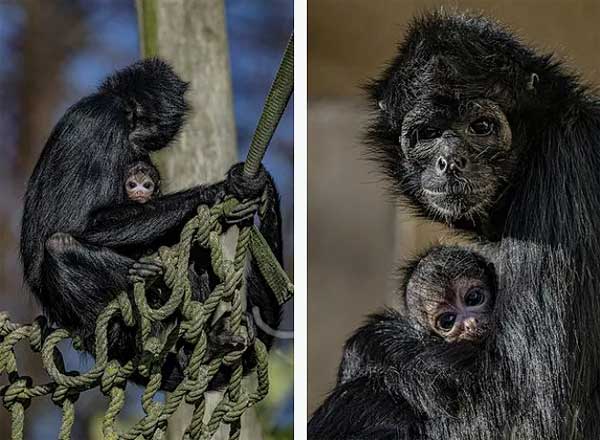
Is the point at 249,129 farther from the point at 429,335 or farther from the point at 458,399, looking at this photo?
the point at 458,399

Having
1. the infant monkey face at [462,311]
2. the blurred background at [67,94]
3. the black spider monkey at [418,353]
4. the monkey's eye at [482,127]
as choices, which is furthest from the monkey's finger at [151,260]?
the monkey's eye at [482,127]

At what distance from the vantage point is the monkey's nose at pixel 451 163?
8.70 ft

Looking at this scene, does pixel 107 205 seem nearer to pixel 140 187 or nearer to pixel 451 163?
pixel 140 187

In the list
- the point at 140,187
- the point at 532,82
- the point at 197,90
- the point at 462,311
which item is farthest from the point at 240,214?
the point at 532,82

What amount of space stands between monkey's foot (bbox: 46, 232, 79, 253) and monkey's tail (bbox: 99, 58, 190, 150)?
35cm

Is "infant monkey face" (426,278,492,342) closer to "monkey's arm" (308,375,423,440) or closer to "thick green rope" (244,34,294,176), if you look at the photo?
"monkey's arm" (308,375,423,440)

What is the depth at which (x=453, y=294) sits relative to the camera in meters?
2.67

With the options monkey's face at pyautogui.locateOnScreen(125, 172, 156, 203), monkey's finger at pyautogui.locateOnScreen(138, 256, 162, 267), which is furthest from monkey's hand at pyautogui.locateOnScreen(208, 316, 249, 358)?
monkey's face at pyautogui.locateOnScreen(125, 172, 156, 203)

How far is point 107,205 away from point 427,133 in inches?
36.4

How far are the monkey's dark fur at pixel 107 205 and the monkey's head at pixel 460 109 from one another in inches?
17.4

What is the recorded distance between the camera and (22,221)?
2928 millimetres

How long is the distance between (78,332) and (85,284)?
134 mm

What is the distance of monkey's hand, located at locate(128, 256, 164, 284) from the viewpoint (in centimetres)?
260

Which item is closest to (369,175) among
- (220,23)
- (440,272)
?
(440,272)
